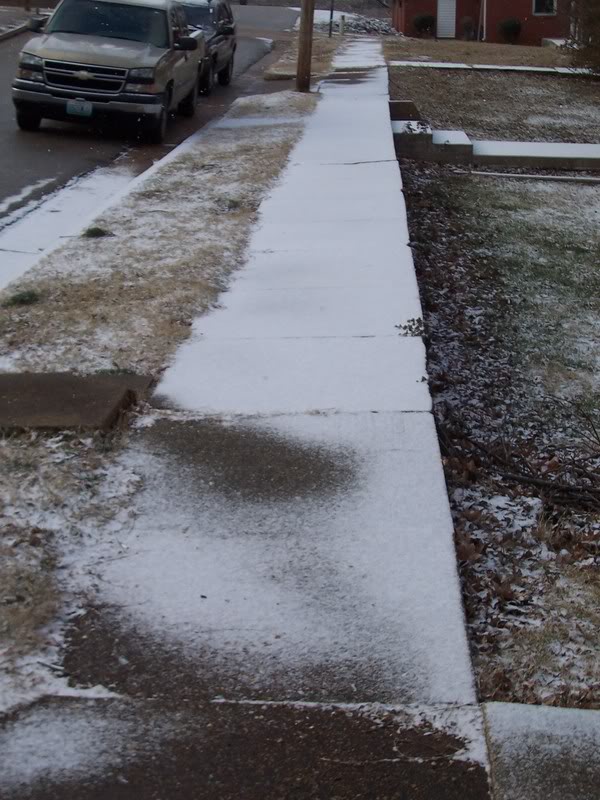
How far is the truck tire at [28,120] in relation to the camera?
13531 mm

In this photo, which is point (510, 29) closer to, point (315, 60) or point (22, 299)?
point (315, 60)

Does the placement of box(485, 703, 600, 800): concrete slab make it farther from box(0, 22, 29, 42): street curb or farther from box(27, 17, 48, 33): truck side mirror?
box(0, 22, 29, 42): street curb

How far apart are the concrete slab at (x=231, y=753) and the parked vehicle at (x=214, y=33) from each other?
17.5 meters

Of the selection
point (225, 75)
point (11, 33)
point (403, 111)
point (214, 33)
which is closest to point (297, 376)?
point (403, 111)

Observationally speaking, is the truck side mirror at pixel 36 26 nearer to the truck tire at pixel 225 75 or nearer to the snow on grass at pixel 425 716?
the truck tire at pixel 225 75

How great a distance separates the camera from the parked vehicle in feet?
64.1

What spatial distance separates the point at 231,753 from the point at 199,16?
766 inches

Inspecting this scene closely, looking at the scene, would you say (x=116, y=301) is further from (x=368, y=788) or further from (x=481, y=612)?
(x=368, y=788)

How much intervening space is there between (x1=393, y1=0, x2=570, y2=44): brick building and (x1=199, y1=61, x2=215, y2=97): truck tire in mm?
26249

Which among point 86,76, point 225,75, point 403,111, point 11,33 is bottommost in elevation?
point 403,111

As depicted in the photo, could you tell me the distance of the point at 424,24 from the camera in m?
44.7

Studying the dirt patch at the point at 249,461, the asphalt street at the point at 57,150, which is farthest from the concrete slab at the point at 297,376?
the asphalt street at the point at 57,150

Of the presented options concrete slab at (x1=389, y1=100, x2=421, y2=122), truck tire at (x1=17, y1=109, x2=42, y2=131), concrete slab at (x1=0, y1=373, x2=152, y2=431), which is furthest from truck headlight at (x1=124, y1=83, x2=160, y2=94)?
concrete slab at (x1=0, y1=373, x2=152, y2=431)

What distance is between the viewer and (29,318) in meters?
6.49
